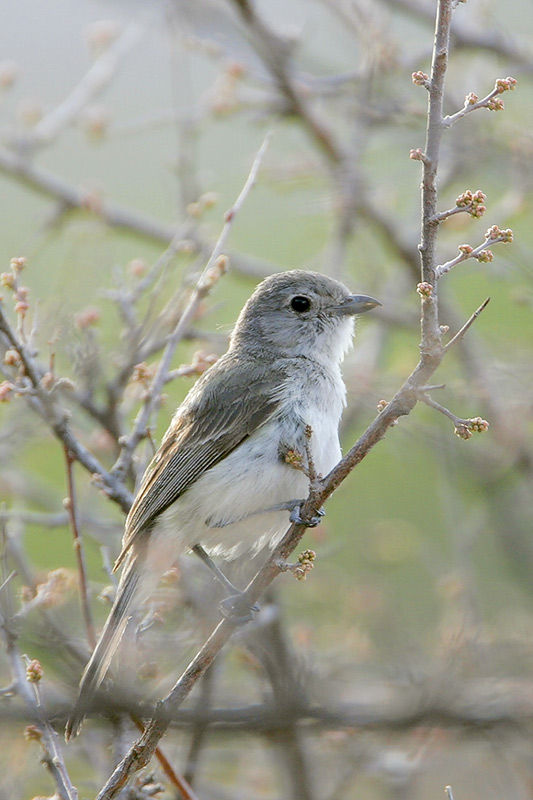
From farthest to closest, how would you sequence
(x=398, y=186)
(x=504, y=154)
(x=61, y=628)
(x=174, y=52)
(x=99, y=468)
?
1. (x=398, y=186)
2. (x=504, y=154)
3. (x=174, y=52)
4. (x=99, y=468)
5. (x=61, y=628)

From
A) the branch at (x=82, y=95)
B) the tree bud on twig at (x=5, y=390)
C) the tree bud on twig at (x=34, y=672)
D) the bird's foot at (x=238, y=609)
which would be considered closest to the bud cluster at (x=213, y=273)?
the tree bud on twig at (x=5, y=390)

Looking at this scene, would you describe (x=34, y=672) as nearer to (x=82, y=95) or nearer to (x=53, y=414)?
(x=53, y=414)

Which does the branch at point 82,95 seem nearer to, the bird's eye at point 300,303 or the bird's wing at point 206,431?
the bird's eye at point 300,303

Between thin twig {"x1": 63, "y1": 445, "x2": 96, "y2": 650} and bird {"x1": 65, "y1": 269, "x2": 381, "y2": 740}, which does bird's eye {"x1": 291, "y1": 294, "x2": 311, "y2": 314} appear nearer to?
bird {"x1": 65, "y1": 269, "x2": 381, "y2": 740}

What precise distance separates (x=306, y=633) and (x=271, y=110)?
2947 mm

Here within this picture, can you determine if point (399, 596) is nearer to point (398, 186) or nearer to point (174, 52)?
point (398, 186)

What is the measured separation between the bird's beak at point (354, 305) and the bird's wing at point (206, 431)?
47cm

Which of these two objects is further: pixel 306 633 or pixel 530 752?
pixel 306 633

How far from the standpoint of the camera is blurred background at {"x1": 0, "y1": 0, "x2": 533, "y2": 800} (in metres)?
3.72

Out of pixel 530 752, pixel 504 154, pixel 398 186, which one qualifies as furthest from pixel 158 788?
pixel 398 186

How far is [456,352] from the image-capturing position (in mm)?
5895

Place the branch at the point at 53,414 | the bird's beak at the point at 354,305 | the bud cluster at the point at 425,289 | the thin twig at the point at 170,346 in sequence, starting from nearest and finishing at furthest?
the bud cluster at the point at 425,289 → the branch at the point at 53,414 → the thin twig at the point at 170,346 → the bird's beak at the point at 354,305

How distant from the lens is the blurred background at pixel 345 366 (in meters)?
3.72

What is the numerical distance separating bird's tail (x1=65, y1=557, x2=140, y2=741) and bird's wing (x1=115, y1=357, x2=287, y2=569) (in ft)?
0.56
